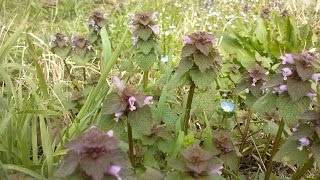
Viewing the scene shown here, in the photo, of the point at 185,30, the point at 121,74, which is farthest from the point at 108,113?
the point at 185,30

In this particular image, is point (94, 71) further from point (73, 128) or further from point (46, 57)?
point (73, 128)

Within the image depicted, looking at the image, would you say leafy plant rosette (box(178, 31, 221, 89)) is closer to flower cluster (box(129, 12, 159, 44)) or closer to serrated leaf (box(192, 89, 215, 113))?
serrated leaf (box(192, 89, 215, 113))

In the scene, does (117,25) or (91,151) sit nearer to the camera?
(91,151)

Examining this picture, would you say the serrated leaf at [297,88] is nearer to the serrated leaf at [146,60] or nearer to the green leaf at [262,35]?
the serrated leaf at [146,60]

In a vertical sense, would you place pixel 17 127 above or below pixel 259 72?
below

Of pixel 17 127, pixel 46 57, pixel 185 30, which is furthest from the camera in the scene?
pixel 185 30

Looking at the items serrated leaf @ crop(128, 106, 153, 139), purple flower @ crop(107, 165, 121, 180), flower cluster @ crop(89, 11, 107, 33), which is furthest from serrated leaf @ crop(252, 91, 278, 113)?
Result: flower cluster @ crop(89, 11, 107, 33)
